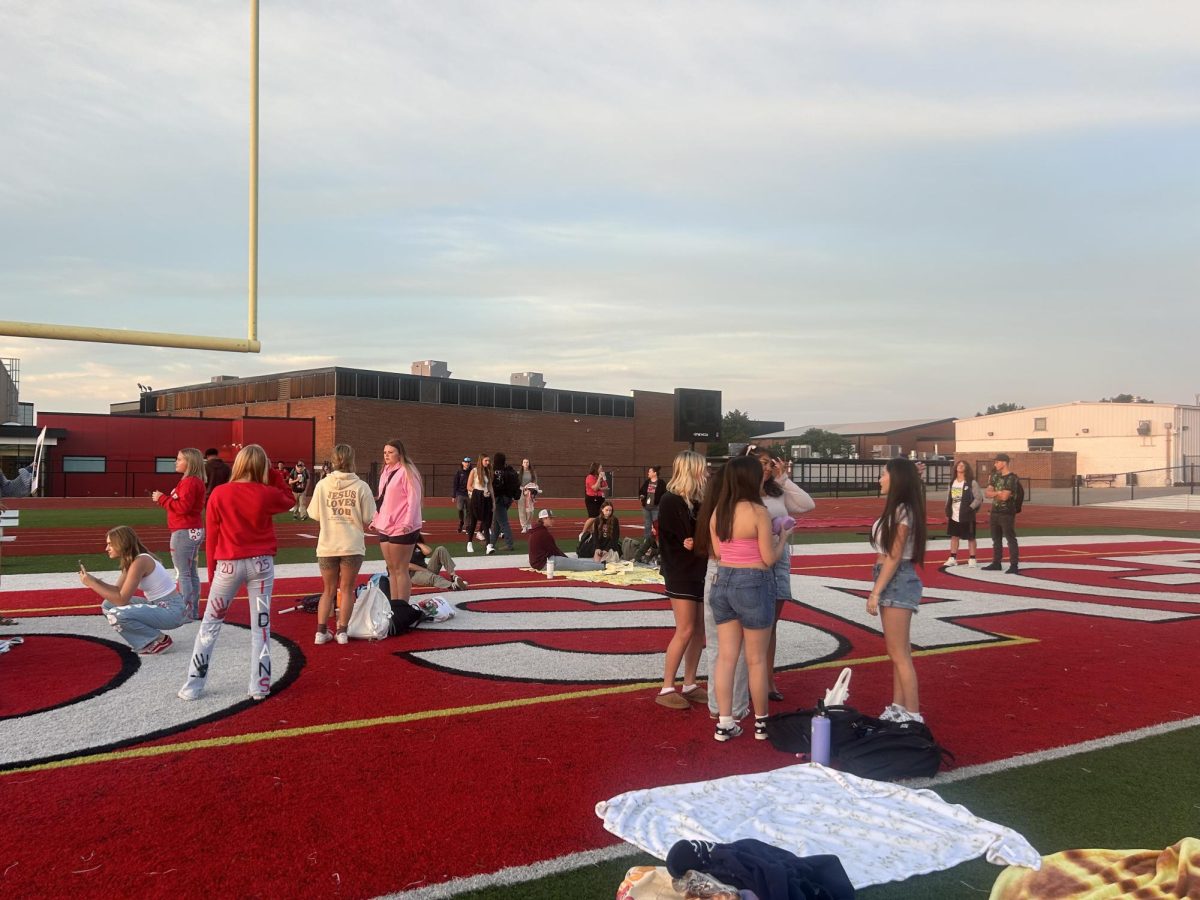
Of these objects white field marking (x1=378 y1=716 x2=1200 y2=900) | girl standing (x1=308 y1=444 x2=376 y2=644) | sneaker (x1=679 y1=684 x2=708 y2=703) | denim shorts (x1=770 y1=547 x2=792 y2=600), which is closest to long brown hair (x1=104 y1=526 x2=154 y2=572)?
girl standing (x1=308 y1=444 x2=376 y2=644)

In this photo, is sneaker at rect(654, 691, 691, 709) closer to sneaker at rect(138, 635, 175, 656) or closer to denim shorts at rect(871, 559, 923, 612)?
denim shorts at rect(871, 559, 923, 612)

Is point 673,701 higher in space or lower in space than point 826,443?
lower

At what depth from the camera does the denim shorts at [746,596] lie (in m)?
5.97

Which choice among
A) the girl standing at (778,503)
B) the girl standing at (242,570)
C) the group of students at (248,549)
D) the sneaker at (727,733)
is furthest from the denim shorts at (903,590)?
the girl standing at (242,570)

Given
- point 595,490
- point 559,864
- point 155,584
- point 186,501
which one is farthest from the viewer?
point 595,490

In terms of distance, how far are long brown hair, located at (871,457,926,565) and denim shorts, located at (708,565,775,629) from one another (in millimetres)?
731

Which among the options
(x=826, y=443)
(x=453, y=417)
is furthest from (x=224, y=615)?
(x=826, y=443)

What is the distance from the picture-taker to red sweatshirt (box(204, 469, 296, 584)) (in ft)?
21.9

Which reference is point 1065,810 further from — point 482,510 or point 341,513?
point 482,510

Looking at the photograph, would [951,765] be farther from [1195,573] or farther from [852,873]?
[1195,573]

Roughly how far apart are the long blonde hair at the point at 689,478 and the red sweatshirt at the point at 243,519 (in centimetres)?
276

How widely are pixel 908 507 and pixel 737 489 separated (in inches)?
42.7

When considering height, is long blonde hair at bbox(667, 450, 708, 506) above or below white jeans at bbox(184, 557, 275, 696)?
above

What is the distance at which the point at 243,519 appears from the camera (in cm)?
670
